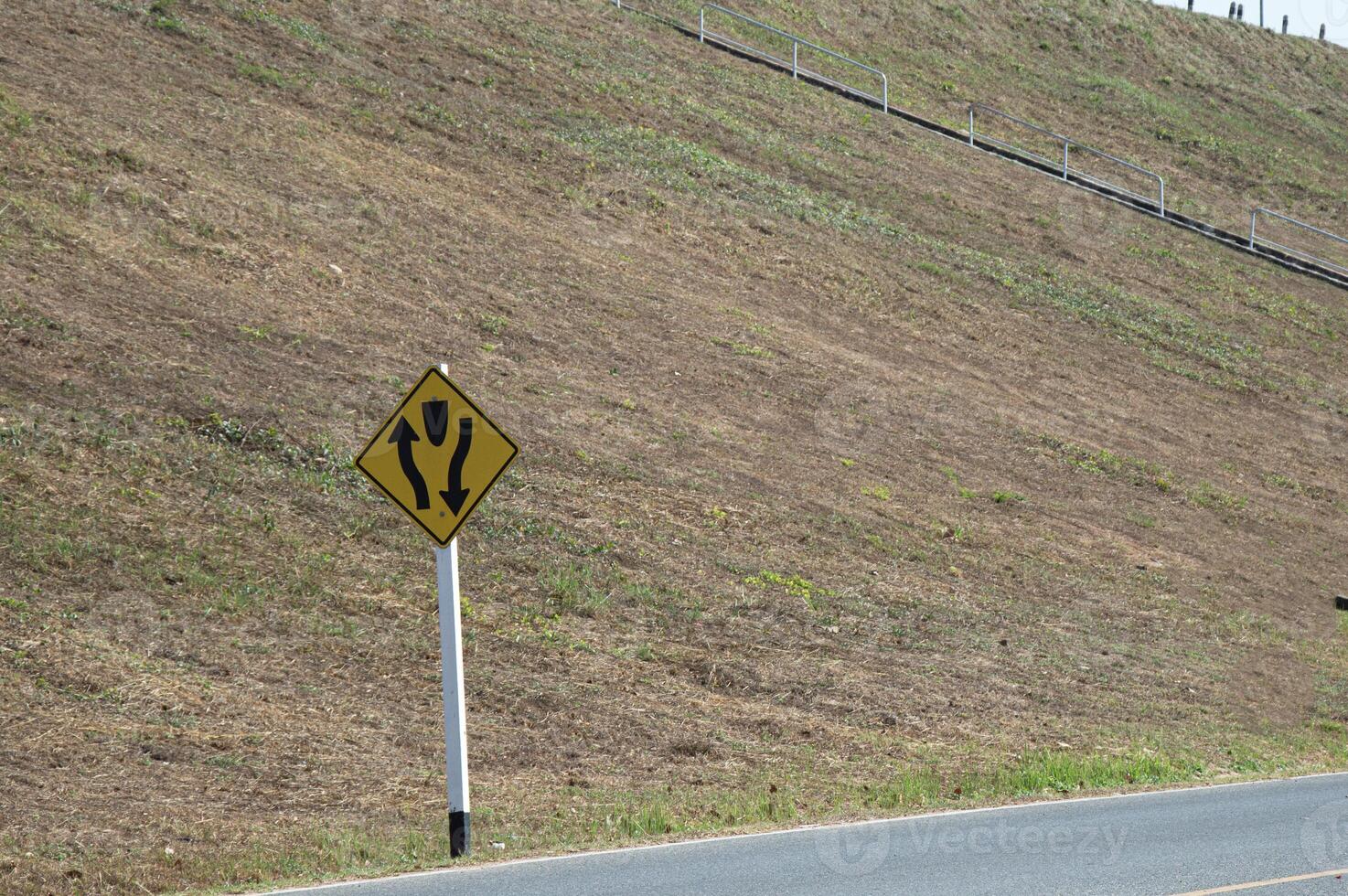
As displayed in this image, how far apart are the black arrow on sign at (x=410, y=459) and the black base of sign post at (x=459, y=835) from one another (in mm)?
1958

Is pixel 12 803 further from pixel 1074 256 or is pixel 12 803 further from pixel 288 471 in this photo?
pixel 1074 256

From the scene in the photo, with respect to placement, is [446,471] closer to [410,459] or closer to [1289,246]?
[410,459]

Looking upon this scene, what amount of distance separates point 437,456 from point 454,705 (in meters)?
1.56

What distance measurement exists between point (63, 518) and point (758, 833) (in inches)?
283

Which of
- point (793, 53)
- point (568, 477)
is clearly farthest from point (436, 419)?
point (793, 53)

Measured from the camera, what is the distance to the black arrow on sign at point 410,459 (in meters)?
8.40

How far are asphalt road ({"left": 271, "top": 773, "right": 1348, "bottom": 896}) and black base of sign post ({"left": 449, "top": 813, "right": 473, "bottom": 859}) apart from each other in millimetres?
260

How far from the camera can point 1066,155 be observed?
125 ft

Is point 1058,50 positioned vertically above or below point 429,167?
above

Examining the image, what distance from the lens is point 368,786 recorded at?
995 cm

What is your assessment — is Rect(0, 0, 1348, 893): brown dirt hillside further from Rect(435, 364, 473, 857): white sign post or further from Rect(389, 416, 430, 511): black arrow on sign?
Rect(389, 416, 430, 511): black arrow on sign

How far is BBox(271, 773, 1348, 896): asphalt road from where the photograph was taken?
7.89 metres

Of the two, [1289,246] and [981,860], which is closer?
[981,860]

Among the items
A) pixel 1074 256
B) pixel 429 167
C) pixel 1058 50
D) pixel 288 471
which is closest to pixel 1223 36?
pixel 1058 50
